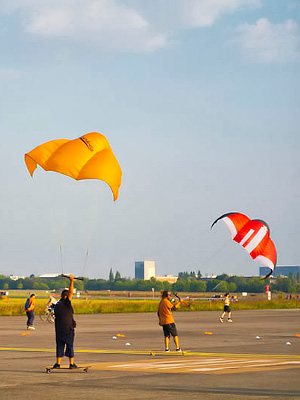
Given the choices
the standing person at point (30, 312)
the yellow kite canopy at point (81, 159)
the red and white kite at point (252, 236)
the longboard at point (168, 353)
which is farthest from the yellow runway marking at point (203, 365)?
the red and white kite at point (252, 236)

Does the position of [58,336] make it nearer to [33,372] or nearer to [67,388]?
[33,372]

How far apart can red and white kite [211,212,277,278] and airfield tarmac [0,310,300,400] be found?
13457mm

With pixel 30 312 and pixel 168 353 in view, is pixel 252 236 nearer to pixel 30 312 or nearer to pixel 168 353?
pixel 30 312

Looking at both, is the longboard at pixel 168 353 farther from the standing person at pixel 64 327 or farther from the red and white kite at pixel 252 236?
the red and white kite at pixel 252 236

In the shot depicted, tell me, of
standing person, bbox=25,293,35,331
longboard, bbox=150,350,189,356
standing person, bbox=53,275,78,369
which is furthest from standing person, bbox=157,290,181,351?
standing person, bbox=25,293,35,331

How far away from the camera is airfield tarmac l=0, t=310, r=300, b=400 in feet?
42.4

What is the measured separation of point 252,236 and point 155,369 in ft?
88.0

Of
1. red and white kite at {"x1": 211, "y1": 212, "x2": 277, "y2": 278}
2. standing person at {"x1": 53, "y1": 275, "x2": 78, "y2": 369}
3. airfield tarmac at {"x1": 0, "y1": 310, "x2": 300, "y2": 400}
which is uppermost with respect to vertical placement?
red and white kite at {"x1": 211, "y1": 212, "x2": 277, "y2": 278}

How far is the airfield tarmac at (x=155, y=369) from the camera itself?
42.4 feet

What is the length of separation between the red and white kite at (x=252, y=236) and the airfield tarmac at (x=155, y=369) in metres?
13.5

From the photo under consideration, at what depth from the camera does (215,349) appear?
22.4 meters

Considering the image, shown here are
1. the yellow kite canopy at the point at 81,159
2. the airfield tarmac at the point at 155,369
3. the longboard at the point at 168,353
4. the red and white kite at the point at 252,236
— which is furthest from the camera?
the red and white kite at the point at 252,236

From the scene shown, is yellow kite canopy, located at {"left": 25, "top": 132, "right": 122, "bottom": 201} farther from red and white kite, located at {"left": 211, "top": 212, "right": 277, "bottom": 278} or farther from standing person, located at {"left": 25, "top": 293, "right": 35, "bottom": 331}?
red and white kite, located at {"left": 211, "top": 212, "right": 277, "bottom": 278}

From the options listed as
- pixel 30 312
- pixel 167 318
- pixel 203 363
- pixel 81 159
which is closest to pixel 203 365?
pixel 203 363
